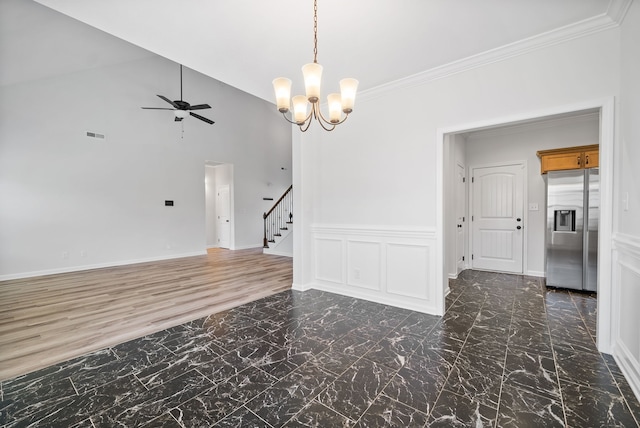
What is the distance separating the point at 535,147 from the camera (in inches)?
196

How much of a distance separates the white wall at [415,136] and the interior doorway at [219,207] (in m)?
5.43

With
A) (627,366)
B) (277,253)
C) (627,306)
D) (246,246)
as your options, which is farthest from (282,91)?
(246,246)

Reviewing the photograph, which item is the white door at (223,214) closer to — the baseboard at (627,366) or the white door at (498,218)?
the white door at (498,218)

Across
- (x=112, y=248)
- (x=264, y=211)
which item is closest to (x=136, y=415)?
(x=112, y=248)

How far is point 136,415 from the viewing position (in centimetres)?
163

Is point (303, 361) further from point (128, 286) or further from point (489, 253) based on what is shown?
point (489, 253)

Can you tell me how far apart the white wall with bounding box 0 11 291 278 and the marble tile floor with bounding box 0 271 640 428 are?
4574 mm

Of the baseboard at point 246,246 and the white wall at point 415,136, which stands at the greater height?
the white wall at point 415,136

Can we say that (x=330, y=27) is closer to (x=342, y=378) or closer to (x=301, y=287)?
(x=342, y=378)

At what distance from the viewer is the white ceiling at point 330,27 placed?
2164mm

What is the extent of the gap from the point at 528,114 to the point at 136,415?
393 centimetres

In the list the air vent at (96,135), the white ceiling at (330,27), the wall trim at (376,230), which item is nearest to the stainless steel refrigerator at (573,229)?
the wall trim at (376,230)

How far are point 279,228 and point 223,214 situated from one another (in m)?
2.20

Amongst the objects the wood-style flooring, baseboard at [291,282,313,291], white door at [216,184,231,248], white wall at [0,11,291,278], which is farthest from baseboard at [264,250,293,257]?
baseboard at [291,282,313,291]
